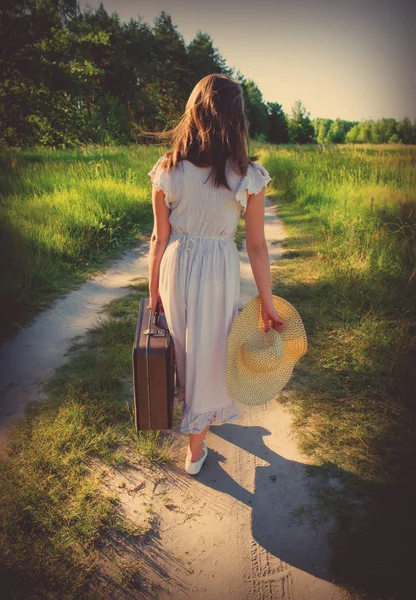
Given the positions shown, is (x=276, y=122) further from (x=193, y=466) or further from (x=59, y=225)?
(x=193, y=466)

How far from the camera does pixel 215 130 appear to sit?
1.60 metres

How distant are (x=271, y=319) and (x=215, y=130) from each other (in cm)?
97

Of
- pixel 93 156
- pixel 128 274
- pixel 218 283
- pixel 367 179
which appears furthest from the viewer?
pixel 93 156

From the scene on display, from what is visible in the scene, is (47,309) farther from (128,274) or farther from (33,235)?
(33,235)

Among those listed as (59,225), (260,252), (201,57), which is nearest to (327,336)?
(260,252)

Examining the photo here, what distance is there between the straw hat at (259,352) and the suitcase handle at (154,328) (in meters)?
0.35

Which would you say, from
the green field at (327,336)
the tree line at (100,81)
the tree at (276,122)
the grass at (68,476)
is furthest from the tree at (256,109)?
the grass at (68,476)

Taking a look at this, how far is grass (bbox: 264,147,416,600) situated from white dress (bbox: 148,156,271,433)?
878 millimetres

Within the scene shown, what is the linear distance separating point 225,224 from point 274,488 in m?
1.52

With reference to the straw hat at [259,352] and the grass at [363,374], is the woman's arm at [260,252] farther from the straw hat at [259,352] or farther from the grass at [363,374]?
the grass at [363,374]

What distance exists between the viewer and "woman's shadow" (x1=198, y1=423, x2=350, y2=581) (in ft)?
5.78

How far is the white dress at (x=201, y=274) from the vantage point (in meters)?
1.67

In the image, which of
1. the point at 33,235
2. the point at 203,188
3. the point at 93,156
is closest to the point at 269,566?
the point at 203,188

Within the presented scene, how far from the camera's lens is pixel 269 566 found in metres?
1.72
